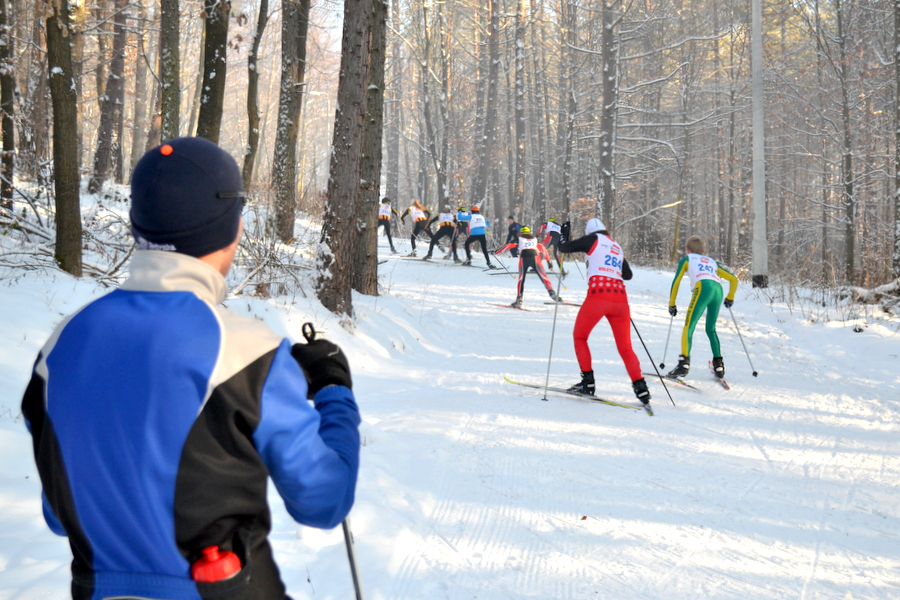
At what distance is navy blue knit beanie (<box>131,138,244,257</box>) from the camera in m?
1.39

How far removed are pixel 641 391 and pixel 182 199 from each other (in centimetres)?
614

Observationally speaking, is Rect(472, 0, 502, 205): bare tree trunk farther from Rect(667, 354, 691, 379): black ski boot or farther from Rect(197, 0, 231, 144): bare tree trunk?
Rect(667, 354, 691, 379): black ski boot

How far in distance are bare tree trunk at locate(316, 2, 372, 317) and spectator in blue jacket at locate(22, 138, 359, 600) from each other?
294 inches

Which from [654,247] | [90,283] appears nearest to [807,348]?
[90,283]

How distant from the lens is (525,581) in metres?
3.34

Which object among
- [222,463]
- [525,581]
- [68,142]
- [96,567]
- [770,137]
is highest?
[770,137]

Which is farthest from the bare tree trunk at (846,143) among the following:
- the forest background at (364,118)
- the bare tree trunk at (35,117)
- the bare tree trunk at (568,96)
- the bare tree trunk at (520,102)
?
the bare tree trunk at (35,117)

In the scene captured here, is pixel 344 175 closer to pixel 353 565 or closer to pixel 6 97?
pixel 6 97

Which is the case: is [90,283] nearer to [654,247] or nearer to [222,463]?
[222,463]

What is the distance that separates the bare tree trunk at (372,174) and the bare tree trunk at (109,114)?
24.9 ft

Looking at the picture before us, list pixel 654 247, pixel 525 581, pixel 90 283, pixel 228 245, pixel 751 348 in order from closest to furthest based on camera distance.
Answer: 1. pixel 228 245
2. pixel 525 581
3. pixel 90 283
4. pixel 751 348
5. pixel 654 247

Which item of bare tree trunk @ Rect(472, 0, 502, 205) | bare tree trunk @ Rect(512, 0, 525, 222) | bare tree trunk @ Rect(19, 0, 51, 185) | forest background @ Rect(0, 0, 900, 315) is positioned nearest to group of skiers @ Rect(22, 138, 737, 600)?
forest background @ Rect(0, 0, 900, 315)

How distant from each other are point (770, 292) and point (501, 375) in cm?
906

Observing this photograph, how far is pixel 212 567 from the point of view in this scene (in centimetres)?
125
